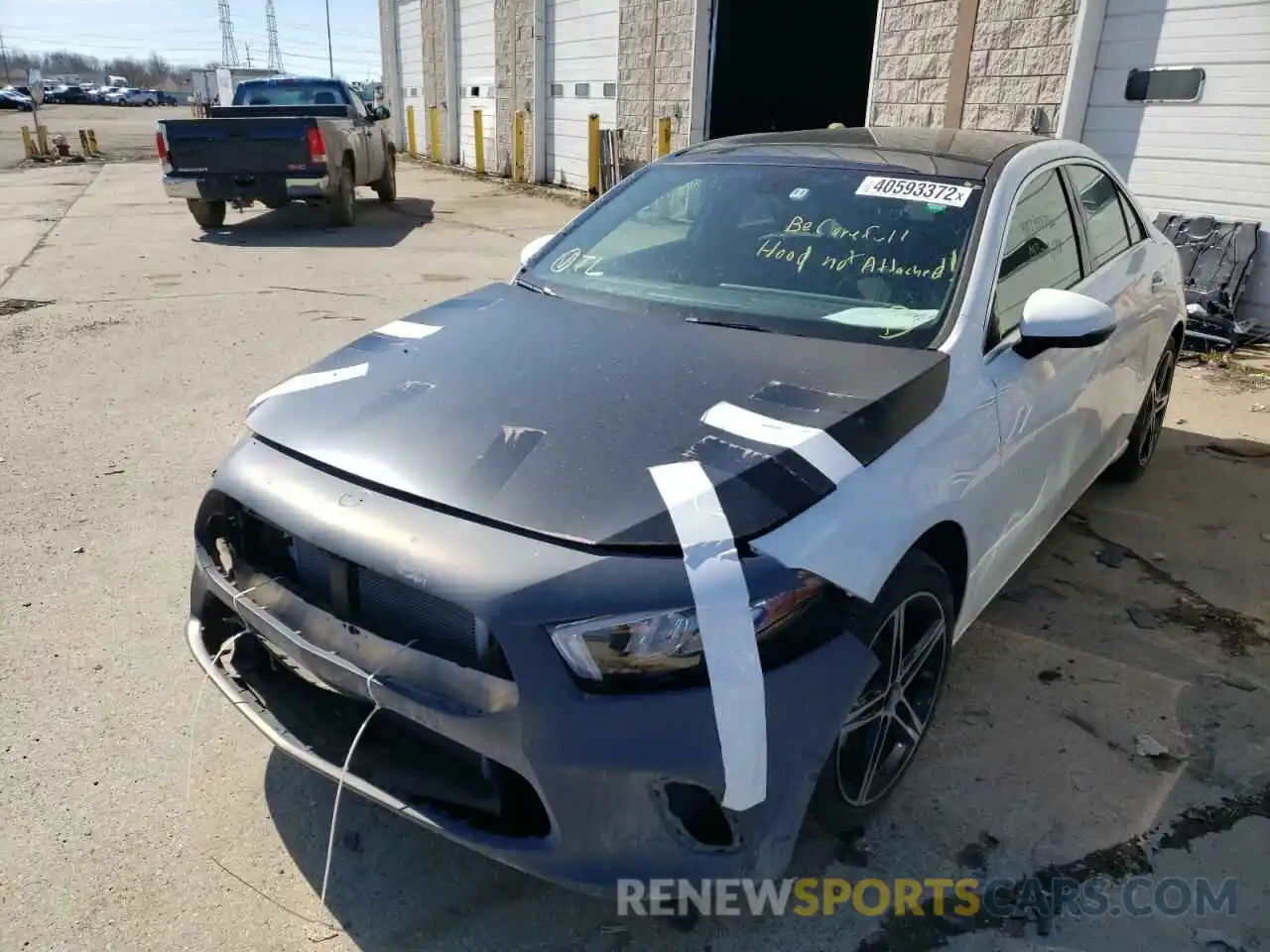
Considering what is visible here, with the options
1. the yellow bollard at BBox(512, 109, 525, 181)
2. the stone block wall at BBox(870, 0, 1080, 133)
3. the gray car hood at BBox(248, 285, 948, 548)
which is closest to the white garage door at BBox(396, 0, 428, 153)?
the yellow bollard at BBox(512, 109, 525, 181)

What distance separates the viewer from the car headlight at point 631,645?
1778 mm

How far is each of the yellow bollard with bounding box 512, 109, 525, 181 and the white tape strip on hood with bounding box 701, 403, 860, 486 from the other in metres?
17.3

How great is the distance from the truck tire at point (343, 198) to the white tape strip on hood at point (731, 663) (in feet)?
38.8

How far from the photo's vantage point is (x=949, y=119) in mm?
9383

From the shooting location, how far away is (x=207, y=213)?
40.5 feet

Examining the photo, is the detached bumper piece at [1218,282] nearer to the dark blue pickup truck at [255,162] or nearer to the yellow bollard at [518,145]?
the dark blue pickup truck at [255,162]

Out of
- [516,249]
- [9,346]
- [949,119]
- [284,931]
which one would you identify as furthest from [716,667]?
[516,249]

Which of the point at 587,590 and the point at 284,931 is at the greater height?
the point at 587,590

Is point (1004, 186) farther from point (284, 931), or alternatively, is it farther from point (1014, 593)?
point (284, 931)

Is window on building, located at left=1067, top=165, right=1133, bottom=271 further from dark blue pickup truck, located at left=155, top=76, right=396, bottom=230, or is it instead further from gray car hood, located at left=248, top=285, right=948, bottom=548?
dark blue pickup truck, located at left=155, top=76, right=396, bottom=230

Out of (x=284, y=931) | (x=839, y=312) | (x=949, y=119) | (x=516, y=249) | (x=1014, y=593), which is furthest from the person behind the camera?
(x=516, y=249)

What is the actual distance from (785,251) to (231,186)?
10.4m

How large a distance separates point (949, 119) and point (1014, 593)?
7144 millimetres

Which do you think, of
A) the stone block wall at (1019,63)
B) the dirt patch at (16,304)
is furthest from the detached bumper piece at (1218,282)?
the dirt patch at (16,304)
